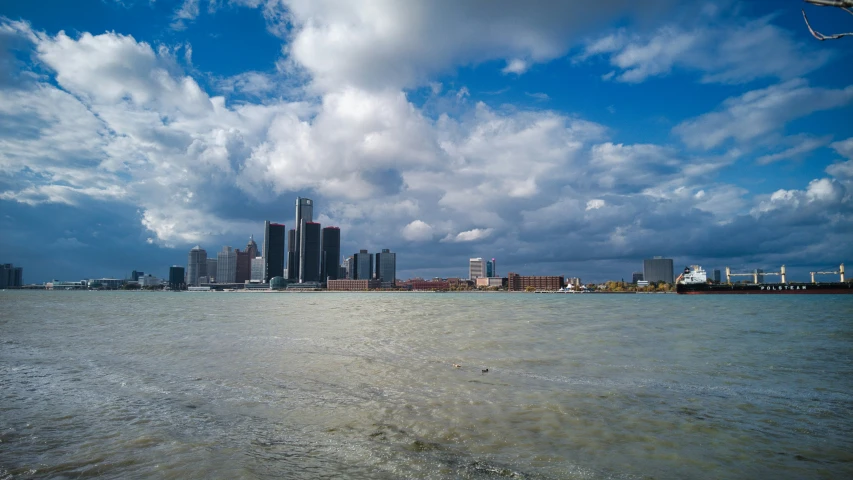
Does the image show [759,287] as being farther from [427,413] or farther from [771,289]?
[427,413]

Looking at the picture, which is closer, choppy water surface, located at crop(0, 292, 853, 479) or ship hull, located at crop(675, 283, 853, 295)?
choppy water surface, located at crop(0, 292, 853, 479)

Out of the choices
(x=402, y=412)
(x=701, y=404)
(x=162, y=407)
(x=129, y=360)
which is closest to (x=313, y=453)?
(x=402, y=412)

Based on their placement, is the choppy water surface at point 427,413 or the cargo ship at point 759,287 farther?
the cargo ship at point 759,287

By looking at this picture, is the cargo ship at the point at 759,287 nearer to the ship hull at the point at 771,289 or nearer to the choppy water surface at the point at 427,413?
the ship hull at the point at 771,289

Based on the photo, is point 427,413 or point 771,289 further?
point 771,289

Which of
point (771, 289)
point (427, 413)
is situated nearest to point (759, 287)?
point (771, 289)

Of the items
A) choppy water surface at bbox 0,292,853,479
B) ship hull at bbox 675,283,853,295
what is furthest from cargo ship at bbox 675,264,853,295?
choppy water surface at bbox 0,292,853,479

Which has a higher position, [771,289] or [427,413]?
[427,413]

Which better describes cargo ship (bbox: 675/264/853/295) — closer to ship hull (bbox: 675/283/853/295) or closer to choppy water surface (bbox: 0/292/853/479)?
ship hull (bbox: 675/283/853/295)

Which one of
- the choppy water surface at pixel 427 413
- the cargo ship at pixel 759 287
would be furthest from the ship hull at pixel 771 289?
the choppy water surface at pixel 427 413

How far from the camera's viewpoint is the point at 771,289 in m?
180

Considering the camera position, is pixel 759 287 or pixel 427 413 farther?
pixel 759 287

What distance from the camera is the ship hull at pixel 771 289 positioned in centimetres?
17200

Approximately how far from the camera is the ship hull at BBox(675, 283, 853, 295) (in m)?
172
